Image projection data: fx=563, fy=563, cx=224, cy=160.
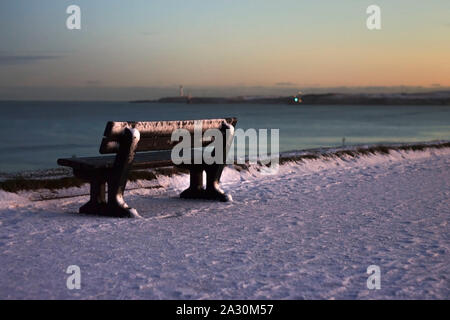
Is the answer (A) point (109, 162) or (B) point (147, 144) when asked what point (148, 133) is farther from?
(A) point (109, 162)

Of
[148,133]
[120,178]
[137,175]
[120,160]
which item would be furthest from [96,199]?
[137,175]

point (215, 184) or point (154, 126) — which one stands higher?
point (154, 126)

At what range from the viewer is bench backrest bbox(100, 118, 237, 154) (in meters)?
5.77

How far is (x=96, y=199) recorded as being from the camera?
20.4 feet

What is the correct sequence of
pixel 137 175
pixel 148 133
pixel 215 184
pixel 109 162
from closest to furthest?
pixel 148 133, pixel 109 162, pixel 215 184, pixel 137 175

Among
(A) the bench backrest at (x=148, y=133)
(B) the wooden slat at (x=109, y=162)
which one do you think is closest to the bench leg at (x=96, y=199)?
(B) the wooden slat at (x=109, y=162)

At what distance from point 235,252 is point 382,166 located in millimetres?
6858

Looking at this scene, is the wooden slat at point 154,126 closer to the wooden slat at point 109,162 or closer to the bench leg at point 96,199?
the wooden slat at point 109,162

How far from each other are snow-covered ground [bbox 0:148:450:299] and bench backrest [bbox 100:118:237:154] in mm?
766

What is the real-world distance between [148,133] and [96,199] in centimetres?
94

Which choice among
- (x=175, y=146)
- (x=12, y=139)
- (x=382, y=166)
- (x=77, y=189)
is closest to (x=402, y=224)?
(x=175, y=146)

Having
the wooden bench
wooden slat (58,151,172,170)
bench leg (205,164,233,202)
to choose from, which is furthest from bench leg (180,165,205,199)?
the wooden bench

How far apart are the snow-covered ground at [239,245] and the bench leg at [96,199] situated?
0.20 meters

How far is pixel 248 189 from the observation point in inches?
317
